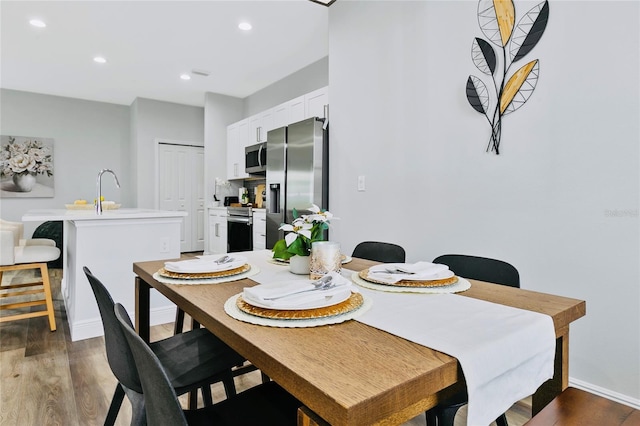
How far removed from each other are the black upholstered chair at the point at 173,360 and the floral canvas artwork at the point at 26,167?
6011mm

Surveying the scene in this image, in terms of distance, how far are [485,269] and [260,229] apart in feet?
10.8

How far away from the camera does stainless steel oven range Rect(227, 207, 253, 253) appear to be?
475 centimetres

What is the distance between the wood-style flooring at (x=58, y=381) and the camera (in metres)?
1.76

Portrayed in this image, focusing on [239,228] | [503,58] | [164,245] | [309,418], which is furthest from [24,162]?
[309,418]

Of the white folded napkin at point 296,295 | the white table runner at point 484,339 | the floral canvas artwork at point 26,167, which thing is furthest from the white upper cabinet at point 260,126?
the white table runner at point 484,339

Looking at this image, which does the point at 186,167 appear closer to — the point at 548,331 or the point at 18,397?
the point at 18,397

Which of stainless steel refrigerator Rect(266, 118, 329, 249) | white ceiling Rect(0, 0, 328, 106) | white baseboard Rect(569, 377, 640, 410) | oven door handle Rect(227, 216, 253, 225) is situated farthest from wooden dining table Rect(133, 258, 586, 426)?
oven door handle Rect(227, 216, 253, 225)

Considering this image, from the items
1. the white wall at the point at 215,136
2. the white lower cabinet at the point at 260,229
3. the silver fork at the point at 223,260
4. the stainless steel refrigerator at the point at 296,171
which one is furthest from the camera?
the white wall at the point at 215,136

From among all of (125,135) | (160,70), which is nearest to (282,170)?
(160,70)

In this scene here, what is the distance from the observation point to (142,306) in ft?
5.07

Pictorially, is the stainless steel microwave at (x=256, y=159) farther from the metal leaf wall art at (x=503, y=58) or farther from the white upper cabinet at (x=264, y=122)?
the metal leaf wall art at (x=503, y=58)

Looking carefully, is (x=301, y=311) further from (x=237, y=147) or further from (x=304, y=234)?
(x=237, y=147)

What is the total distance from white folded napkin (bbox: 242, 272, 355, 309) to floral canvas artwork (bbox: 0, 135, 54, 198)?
6568 mm

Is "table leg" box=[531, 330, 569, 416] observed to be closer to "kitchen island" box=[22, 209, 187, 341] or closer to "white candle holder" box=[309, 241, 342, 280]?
"white candle holder" box=[309, 241, 342, 280]
